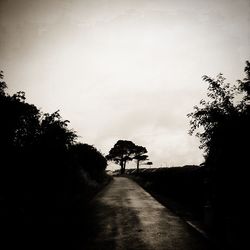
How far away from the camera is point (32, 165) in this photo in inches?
476

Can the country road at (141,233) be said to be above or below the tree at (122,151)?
below

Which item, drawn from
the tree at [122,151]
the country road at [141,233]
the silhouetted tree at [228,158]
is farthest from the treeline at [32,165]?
the tree at [122,151]

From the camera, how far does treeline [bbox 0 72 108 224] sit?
10.7 metres

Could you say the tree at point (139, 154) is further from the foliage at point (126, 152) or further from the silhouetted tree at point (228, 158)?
the silhouetted tree at point (228, 158)

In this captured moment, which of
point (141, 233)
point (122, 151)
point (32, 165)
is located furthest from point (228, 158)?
point (122, 151)

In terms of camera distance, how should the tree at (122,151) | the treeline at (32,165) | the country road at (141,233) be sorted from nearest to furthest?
the country road at (141,233) → the treeline at (32,165) → the tree at (122,151)

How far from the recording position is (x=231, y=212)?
9.98 meters

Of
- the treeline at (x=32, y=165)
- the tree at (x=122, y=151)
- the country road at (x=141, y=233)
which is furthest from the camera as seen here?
the tree at (x=122, y=151)

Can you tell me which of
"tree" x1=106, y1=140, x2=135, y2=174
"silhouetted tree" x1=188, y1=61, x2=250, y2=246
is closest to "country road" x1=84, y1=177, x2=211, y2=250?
"silhouetted tree" x1=188, y1=61, x2=250, y2=246

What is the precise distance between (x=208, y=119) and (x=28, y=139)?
952 cm

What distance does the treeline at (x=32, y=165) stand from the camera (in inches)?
420

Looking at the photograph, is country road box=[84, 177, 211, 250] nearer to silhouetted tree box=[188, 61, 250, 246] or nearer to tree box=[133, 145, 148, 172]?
silhouetted tree box=[188, 61, 250, 246]

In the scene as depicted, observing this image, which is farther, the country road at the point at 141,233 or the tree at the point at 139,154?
the tree at the point at 139,154

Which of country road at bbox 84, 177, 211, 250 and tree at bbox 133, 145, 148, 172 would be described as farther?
tree at bbox 133, 145, 148, 172
